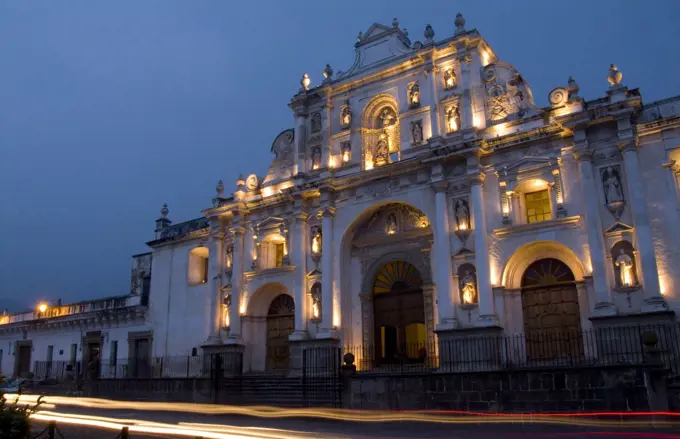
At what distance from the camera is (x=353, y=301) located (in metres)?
26.4

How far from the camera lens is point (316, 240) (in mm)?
27047

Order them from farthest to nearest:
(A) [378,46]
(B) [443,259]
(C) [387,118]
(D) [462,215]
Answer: (A) [378,46], (C) [387,118], (D) [462,215], (B) [443,259]

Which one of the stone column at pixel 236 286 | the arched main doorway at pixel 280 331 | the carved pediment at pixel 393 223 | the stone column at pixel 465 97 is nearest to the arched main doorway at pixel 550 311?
the carved pediment at pixel 393 223

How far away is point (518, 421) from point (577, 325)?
6.87 metres

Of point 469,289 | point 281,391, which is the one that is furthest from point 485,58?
point 281,391

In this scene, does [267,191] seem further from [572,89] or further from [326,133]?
[572,89]

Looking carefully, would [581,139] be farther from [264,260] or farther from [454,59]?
[264,260]

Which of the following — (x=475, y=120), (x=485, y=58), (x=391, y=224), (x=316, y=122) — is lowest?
(x=391, y=224)

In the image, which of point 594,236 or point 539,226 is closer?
point 594,236

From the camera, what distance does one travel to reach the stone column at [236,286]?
28.5m

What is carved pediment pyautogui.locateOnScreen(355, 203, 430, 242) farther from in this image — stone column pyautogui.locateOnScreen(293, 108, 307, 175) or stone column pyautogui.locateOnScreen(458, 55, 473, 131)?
stone column pyautogui.locateOnScreen(293, 108, 307, 175)

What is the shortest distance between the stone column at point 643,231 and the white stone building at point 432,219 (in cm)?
5

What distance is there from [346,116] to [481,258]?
389 inches

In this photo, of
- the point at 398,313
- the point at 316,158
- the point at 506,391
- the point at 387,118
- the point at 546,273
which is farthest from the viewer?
the point at 316,158
